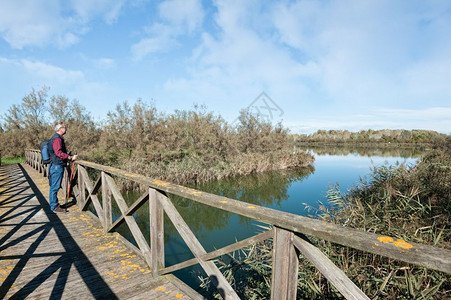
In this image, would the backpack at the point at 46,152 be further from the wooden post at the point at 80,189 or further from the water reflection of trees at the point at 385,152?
the water reflection of trees at the point at 385,152

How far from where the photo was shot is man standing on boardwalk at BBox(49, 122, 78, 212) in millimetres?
4827

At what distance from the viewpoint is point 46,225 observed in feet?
14.9

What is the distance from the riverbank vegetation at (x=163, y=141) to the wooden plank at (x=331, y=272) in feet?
40.6

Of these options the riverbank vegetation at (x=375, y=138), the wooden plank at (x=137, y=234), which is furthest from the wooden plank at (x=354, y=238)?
the riverbank vegetation at (x=375, y=138)

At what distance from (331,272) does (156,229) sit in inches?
76.4

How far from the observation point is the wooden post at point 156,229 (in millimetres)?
2688

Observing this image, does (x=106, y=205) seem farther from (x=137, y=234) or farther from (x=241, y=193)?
(x=241, y=193)

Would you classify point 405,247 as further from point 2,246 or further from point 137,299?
point 2,246

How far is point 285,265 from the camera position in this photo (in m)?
1.52

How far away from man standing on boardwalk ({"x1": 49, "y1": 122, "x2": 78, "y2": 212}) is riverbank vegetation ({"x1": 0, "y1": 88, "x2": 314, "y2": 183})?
7.51 meters

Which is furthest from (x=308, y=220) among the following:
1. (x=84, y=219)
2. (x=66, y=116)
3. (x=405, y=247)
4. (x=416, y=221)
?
(x=66, y=116)

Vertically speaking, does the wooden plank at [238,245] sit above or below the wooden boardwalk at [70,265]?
above

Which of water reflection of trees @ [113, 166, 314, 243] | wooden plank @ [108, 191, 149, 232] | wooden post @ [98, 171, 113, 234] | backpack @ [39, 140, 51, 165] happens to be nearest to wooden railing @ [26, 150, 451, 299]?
wooden plank @ [108, 191, 149, 232]

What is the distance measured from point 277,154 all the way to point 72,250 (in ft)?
64.3
